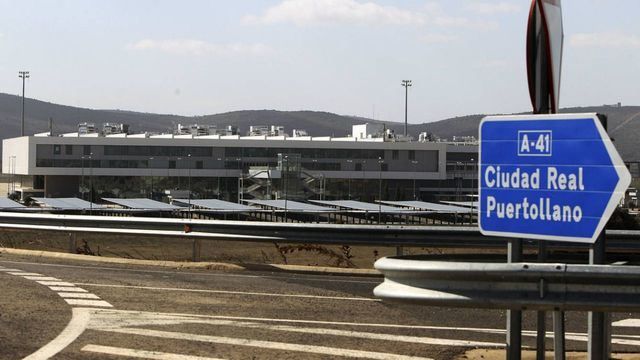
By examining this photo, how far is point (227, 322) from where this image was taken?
36.3 feet

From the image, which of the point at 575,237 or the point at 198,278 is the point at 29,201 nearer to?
the point at 198,278

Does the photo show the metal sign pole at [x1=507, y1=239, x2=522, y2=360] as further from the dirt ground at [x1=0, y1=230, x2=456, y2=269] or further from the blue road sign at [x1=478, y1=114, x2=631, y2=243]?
the dirt ground at [x1=0, y1=230, x2=456, y2=269]

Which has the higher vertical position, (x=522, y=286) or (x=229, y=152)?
(x=229, y=152)

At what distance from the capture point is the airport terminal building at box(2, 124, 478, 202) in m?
113

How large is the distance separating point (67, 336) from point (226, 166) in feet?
362

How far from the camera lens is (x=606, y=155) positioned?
615cm

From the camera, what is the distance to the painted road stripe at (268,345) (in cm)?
916

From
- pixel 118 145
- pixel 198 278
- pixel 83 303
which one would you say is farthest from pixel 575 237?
pixel 118 145

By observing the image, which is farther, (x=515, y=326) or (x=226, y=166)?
(x=226, y=166)

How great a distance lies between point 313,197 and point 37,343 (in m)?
102

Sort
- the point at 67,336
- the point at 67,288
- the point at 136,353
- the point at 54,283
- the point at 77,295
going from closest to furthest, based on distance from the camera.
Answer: the point at 136,353 → the point at 67,336 → the point at 77,295 → the point at 67,288 → the point at 54,283

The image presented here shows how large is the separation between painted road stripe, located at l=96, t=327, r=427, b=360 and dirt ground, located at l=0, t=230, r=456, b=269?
916cm

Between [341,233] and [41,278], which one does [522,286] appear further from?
[341,233]

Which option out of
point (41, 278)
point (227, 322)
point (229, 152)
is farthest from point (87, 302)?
point (229, 152)
